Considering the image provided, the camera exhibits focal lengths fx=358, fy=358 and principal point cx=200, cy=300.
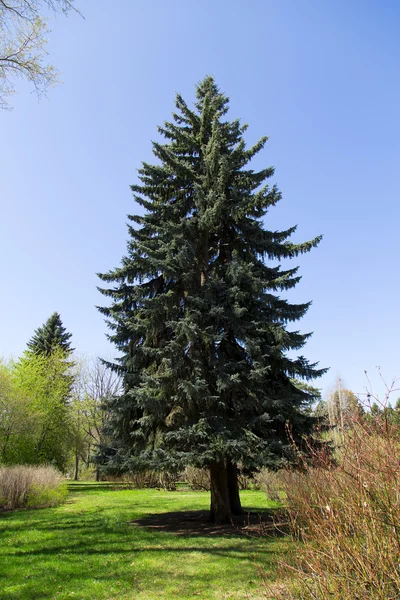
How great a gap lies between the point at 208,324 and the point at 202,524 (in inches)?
214

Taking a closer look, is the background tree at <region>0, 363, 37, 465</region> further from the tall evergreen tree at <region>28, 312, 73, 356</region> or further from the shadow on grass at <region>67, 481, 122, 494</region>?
the tall evergreen tree at <region>28, 312, 73, 356</region>

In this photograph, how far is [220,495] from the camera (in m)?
9.62

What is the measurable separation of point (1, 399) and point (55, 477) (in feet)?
21.0

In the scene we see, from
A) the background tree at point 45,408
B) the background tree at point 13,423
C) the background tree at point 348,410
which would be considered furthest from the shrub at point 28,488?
the background tree at point 348,410

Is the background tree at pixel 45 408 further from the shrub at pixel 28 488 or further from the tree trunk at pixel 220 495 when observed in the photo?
the tree trunk at pixel 220 495

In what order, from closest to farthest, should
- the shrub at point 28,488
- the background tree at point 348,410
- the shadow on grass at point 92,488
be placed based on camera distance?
the background tree at point 348,410 < the shrub at point 28,488 < the shadow on grass at point 92,488

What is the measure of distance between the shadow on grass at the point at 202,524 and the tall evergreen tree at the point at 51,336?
25.4 meters

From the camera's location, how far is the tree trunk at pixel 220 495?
9570 millimetres

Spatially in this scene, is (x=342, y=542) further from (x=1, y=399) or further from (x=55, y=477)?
(x=1, y=399)

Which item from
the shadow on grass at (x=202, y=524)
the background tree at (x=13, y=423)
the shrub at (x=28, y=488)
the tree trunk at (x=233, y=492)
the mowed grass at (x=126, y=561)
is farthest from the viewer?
the background tree at (x=13, y=423)

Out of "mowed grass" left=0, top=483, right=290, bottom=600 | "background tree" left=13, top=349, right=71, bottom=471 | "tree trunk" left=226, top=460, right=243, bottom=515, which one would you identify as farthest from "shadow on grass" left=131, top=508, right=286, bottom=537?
"background tree" left=13, top=349, right=71, bottom=471

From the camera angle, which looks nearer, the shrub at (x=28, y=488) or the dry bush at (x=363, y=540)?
the dry bush at (x=363, y=540)

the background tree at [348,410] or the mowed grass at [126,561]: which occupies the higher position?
the background tree at [348,410]

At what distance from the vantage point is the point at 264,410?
949cm
